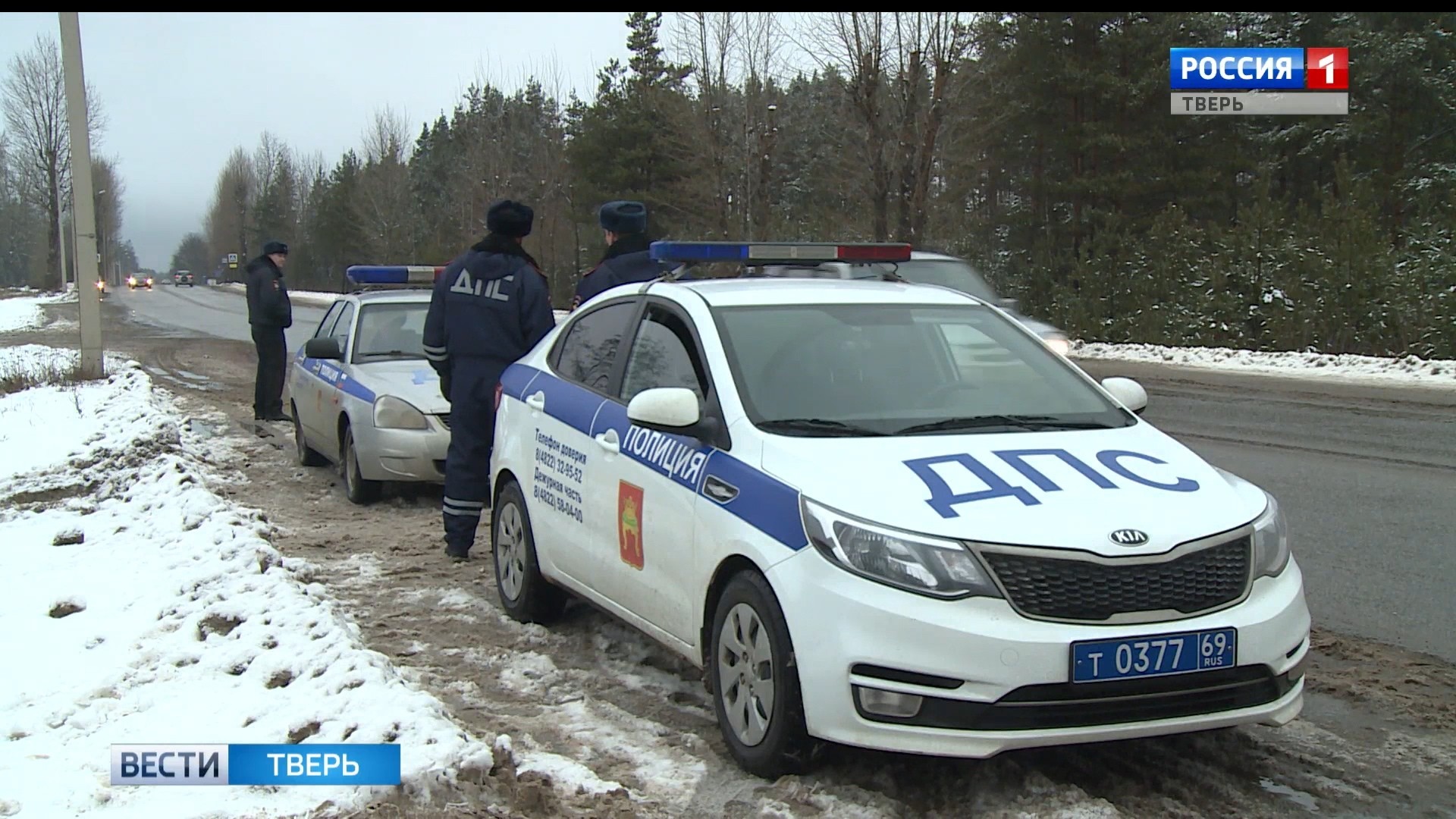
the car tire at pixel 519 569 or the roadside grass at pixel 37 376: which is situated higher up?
the roadside grass at pixel 37 376

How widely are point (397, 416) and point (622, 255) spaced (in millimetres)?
2094

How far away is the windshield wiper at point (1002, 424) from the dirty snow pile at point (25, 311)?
35.7 meters

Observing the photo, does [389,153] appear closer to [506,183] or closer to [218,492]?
[506,183]

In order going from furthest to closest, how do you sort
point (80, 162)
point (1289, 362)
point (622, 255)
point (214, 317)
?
1. point (214, 317)
2. point (1289, 362)
3. point (80, 162)
4. point (622, 255)

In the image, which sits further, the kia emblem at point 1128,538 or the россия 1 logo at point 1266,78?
the россия 1 logo at point 1266,78

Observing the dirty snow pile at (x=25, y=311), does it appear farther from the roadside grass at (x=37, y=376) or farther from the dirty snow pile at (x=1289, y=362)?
the dirty snow pile at (x=1289, y=362)

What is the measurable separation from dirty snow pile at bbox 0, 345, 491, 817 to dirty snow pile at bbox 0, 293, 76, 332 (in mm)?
31459

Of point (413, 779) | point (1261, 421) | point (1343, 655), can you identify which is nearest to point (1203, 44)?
point (1261, 421)

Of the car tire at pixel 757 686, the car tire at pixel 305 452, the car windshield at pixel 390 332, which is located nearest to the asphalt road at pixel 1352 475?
the car tire at pixel 757 686

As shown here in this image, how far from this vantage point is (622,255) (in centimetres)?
809

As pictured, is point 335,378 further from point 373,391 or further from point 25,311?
point 25,311

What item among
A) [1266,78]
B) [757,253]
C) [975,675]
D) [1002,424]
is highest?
[1266,78]

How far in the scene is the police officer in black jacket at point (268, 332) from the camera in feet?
44.9

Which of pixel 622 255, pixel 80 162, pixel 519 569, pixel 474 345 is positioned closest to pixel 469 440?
pixel 474 345
